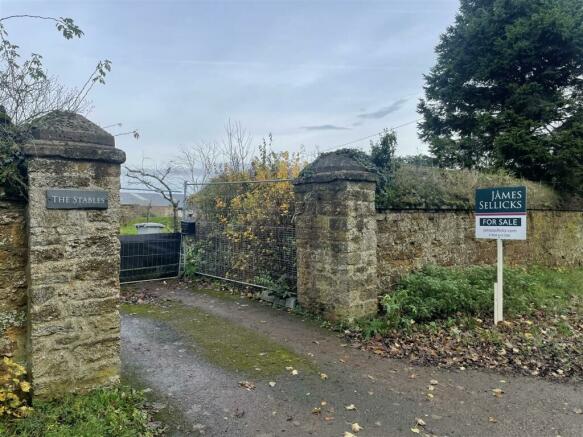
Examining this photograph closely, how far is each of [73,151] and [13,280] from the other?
1111 millimetres

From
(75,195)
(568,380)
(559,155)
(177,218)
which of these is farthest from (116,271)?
(559,155)

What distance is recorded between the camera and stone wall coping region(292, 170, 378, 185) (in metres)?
5.39

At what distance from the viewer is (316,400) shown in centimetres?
343

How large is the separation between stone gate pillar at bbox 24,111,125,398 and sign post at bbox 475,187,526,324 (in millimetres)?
5083

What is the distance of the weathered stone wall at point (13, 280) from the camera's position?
2.97 meters

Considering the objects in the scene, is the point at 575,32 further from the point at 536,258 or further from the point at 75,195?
the point at 75,195

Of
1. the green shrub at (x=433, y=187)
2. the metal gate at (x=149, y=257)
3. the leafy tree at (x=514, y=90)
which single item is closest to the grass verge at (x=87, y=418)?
the green shrub at (x=433, y=187)

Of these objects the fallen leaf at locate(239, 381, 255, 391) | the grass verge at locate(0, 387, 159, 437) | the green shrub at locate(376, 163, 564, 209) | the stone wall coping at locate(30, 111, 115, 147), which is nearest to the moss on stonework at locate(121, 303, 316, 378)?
the fallen leaf at locate(239, 381, 255, 391)

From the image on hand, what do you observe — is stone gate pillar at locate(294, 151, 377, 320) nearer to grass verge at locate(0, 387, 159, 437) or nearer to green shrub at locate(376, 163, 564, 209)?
green shrub at locate(376, 163, 564, 209)

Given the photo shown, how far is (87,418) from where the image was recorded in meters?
2.81

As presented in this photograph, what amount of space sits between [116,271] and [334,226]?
10.0ft

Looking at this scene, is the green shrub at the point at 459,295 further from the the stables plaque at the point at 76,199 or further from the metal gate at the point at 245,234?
the the stables plaque at the point at 76,199

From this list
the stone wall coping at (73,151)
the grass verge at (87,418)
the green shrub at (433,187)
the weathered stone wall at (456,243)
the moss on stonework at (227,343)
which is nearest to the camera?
the grass verge at (87,418)

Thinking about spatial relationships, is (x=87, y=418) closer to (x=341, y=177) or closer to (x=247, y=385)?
(x=247, y=385)
